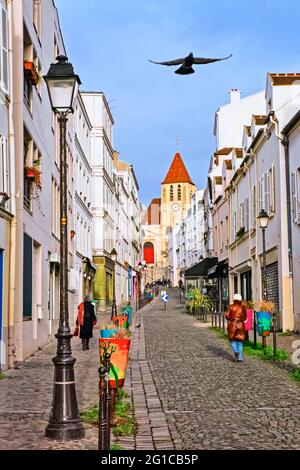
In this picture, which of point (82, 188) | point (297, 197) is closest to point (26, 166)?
point (297, 197)

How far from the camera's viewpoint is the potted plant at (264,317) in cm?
1780

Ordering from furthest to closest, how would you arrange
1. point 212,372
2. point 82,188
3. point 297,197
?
point 82,188, point 297,197, point 212,372

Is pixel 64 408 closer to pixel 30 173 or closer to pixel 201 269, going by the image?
pixel 30 173

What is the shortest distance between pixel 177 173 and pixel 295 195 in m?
120

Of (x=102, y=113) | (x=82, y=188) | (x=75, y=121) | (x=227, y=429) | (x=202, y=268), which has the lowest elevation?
(x=227, y=429)

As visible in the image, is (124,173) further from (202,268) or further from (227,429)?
(227,429)

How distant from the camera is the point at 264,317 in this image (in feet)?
59.8

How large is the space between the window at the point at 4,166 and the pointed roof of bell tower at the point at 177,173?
124 m

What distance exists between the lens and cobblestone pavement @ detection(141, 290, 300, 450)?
7707 millimetres

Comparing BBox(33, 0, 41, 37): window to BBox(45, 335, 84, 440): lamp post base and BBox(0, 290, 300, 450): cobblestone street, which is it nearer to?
BBox(0, 290, 300, 450): cobblestone street

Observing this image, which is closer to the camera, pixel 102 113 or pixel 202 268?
pixel 202 268

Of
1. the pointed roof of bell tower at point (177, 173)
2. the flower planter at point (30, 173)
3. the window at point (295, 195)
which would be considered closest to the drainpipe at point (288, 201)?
the window at point (295, 195)

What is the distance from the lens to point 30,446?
721cm
